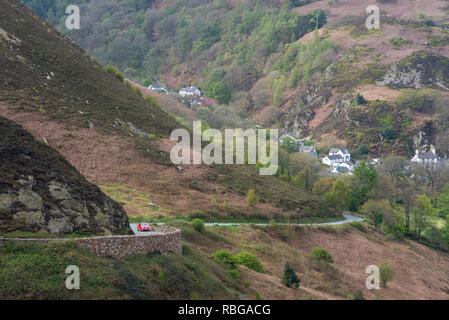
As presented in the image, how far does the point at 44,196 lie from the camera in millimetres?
18891

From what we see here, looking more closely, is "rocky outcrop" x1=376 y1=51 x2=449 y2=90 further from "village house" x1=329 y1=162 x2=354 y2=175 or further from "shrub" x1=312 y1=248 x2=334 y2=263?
"shrub" x1=312 y1=248 x2=334 y2=263

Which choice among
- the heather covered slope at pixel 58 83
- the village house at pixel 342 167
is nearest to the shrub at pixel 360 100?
the village house at pixel 342 167

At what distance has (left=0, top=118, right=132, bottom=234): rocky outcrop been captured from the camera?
57.3 ft

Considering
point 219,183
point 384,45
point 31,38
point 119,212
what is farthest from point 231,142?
point 384,45

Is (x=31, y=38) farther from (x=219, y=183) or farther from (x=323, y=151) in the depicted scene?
(x=323, y=151)

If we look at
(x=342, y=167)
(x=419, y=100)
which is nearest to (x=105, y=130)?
(x=342, y=167)

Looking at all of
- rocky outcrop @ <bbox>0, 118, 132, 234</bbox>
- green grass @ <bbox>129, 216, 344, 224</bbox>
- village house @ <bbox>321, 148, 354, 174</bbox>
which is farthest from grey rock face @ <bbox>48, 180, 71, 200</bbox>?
village house @ <bbox>321, 148, 354, 174</bbox>

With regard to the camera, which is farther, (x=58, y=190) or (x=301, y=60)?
(x=301, y=60)

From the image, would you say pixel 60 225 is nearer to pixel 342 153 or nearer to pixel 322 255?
pixel 322 255

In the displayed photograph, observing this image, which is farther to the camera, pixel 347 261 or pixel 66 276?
pixel 347 261

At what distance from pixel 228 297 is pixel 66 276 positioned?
7066 millimetres

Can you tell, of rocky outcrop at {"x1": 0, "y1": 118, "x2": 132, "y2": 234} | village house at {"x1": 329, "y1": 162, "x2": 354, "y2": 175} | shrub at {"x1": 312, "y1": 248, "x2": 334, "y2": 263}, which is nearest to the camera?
rocky outcrop at {"x1": 0, "y1": 118, "x2": 132, "y2": 234}
